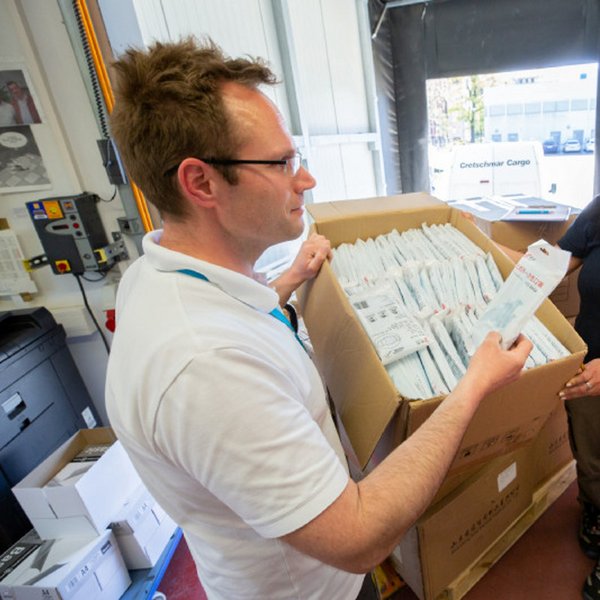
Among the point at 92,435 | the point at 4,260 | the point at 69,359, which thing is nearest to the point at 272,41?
the point at 4,260

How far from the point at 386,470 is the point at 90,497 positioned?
4.03ft

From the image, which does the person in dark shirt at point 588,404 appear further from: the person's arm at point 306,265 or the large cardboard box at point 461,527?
the person's arm at point 306,265

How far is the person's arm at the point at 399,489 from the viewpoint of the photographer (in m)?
0.51

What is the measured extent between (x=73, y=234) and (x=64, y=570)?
1.29 m

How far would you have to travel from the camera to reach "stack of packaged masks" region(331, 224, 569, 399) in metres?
0.68

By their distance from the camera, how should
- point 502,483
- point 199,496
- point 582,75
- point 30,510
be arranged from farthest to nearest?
1. point 582,75
2. point 30,510
3. point 502,483
4. point 199,496

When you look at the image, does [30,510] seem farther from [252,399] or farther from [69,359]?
[252,399]

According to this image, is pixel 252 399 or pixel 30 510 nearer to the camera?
pixel 252 399

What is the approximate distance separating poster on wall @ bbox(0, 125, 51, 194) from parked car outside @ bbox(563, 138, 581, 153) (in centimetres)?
392

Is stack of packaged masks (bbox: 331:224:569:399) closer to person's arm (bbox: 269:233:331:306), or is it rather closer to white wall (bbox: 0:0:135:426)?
person's arm (bbox: 269:233:331:306)

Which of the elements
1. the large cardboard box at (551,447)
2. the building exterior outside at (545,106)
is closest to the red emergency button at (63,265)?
the large cardboard box at (551,447)

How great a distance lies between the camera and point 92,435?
1.64 meters

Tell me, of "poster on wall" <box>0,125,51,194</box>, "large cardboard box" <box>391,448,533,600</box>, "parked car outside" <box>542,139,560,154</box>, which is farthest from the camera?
"parked car outside" <box>542,139,560,154</box>

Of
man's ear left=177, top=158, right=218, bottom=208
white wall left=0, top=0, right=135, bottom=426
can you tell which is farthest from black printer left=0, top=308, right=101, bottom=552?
man's ear left=177, top=158, right=218, bottom=208
